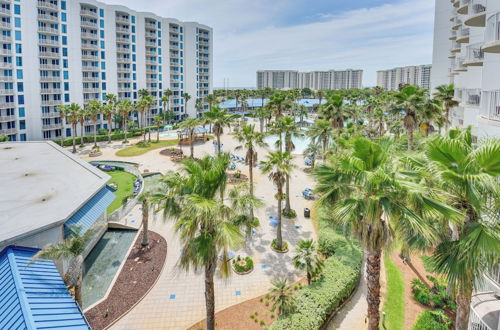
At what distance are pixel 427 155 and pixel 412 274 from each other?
13.5 meters

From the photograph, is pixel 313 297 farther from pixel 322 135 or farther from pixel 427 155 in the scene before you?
pixel 322 135

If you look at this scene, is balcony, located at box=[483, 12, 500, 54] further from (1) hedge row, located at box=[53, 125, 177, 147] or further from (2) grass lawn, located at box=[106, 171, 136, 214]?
(1) hedge row, located at box=[53, 125, 177, 147]

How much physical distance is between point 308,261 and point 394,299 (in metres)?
5.23

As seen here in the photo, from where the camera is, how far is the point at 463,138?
30.8 ft

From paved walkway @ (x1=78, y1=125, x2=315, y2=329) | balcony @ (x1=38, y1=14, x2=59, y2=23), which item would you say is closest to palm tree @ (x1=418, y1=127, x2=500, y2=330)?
paved walkway @ (x1=78, y1=125, x2=315, y2=329)

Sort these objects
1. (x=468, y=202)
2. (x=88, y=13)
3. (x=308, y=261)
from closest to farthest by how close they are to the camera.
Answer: (x=468, y=202) < (x=308, y=261) < (x=88, y=13)

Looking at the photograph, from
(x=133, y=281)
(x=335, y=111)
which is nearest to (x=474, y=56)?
(x=335, y=111)

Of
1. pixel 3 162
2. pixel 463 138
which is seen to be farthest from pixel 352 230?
pixel 3 162

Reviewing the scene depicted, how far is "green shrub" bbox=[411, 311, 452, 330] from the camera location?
47.1 ft

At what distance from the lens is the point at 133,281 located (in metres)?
19.0

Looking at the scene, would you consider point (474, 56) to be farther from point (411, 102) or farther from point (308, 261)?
point (308, 261)

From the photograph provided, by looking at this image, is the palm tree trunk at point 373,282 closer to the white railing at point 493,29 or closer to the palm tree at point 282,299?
the palm tree at point 282,299

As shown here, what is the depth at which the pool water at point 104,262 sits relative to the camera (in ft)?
60.0

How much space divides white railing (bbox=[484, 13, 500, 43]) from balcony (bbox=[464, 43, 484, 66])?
22.3 ft
